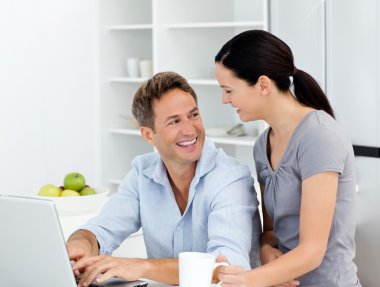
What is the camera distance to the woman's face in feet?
6.64

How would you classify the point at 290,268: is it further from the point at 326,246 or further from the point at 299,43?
the point at 299,43

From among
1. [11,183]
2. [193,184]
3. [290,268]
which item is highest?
[193,184]

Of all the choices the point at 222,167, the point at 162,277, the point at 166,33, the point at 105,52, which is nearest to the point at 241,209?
the point at 222,167

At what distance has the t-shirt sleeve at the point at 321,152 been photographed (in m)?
1.90

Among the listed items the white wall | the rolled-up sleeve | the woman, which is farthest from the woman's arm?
the white wall

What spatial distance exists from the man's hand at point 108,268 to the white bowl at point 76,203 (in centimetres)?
84

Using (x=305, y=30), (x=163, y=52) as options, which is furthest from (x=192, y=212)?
(x=163, y=52)

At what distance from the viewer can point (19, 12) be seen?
4.61 meters

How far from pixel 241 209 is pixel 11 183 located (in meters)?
2.85

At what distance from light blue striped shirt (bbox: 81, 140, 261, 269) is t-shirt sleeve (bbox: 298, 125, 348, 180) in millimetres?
226

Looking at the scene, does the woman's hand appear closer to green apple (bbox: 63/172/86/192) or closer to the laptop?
the laptop

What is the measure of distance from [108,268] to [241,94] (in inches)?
23.2

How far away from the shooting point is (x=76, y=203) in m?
2.75

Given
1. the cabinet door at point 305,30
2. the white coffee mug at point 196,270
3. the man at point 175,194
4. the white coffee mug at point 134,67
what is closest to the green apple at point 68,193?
the man at point 175,194
